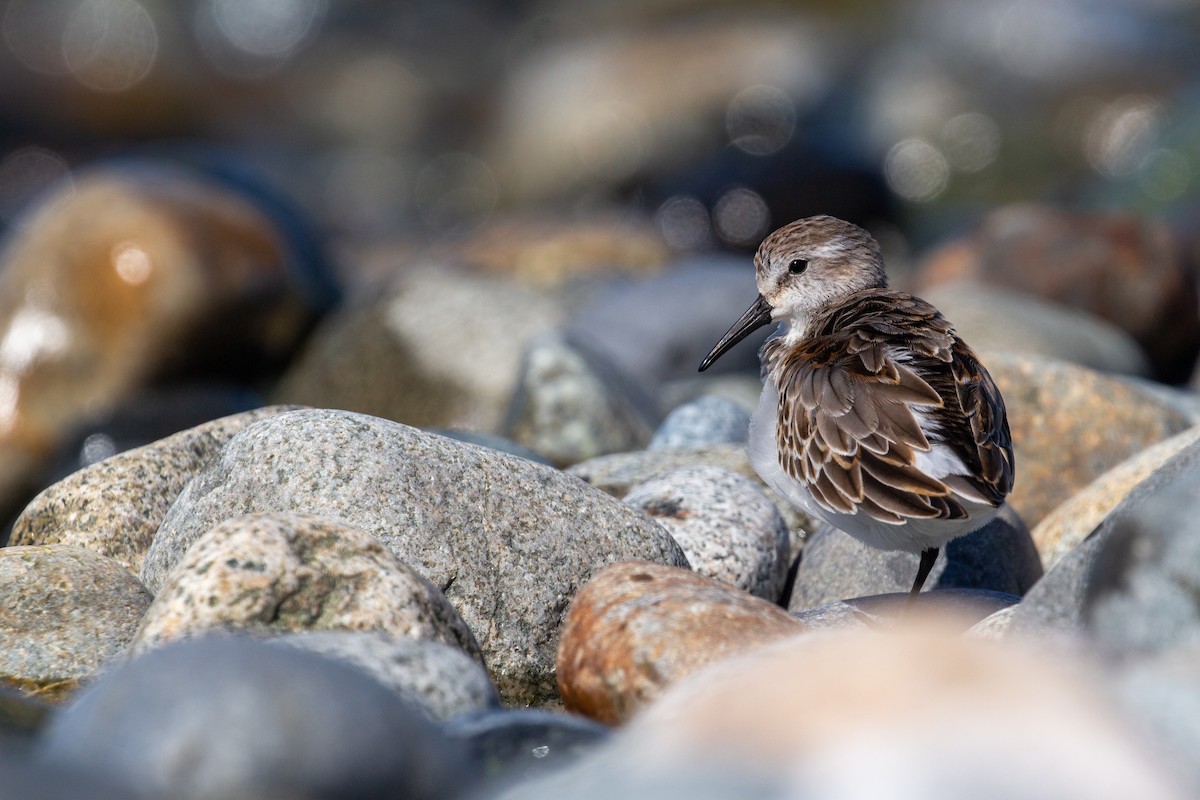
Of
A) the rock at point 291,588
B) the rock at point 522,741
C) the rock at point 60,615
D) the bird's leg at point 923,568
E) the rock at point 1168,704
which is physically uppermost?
the rock at point 1168,704

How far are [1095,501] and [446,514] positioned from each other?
291 centimetres

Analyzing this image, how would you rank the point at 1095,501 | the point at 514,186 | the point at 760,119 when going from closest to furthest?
the point at 1095,501 < the point at 760,119 < the point at 514,186

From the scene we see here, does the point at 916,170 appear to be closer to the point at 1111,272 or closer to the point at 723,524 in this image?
the point at 1111,272

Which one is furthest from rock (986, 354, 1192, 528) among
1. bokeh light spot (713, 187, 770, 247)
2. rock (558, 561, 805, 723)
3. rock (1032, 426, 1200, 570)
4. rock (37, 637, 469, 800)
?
bokeh light spot (713, 187, 770, 247)

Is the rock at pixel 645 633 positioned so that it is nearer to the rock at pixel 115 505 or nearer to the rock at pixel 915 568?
the rock at pixel 915 568

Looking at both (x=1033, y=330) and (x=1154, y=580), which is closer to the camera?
(x=1154, y=580)

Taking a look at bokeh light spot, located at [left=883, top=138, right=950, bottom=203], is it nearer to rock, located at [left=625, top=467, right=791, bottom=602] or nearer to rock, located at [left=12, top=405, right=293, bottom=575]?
rock, located at [left=625, top=467, right=791, bottom=602]

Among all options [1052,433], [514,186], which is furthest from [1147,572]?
[514,186]

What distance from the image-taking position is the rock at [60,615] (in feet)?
14.7

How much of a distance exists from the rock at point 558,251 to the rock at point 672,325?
2.10 meters

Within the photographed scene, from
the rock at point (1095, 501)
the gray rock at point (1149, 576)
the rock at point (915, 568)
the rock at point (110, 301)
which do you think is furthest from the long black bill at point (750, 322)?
the rock at point (110, 301)

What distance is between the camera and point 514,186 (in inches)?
810

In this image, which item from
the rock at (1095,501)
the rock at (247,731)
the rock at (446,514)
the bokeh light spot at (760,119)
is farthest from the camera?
the bokeh light spot at (760,119)

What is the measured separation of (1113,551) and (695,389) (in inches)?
219
